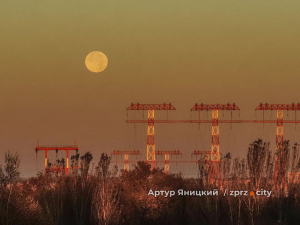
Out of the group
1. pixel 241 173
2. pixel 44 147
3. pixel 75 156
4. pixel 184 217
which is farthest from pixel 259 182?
pixel 44 147

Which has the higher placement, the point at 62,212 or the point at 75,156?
the point at 75,156

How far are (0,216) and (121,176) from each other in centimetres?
2272

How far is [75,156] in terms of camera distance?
2689 inches

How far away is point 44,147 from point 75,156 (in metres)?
37.3

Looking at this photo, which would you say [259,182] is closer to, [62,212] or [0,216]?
[62,212]

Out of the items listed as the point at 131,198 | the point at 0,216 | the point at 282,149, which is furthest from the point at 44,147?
the point at 0,216

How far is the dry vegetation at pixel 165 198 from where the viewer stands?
5653 centimetres

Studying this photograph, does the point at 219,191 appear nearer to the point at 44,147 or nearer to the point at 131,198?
the point at 131,198

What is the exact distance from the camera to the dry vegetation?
56531mm

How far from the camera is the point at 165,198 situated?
61812 millimetres

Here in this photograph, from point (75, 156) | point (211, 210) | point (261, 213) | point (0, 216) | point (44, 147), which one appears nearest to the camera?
point (0, 216)

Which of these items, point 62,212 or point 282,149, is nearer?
point 62,212

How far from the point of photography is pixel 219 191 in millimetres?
61375

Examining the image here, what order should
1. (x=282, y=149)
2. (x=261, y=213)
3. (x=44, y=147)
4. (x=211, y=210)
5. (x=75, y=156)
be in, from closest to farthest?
(x=261, y=213)
(x=211, y=210)
(x=282, y=149)
(x=75, y=156)
(x=44, y=147)
